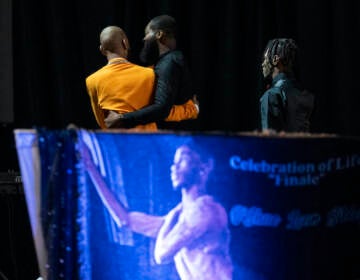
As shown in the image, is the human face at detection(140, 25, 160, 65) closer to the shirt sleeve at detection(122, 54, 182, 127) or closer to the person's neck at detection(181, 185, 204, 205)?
the shirt sleeve at detection(122, 54, 182, 127)

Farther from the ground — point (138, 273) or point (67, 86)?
point (67, 86)

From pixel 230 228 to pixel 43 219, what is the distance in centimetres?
51

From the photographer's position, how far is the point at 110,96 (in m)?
2.34

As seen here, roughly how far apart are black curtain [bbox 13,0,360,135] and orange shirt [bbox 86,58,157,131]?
146cm

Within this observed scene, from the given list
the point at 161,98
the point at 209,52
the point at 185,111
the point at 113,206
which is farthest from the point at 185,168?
the point at 209,52

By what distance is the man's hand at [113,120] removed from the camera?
90.4 inches

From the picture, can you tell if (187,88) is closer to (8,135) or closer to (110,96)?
(110,96)

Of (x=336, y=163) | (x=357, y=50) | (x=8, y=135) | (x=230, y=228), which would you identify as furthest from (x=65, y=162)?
(x=357, y=50)

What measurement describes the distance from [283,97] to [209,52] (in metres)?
1.52

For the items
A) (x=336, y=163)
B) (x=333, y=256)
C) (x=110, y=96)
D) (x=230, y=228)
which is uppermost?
(x=110, y=96)

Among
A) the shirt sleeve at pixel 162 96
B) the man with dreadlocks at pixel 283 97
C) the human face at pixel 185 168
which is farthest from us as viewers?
the man with dreadlocks at pixel 283 97

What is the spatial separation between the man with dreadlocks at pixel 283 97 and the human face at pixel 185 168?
912 millimetres

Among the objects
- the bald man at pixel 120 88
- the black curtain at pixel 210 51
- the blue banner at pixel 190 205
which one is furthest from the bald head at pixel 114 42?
the black curtain at pixel 210 51

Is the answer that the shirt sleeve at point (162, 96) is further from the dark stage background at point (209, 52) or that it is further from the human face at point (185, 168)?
the dark stage background at point (209, 52)
